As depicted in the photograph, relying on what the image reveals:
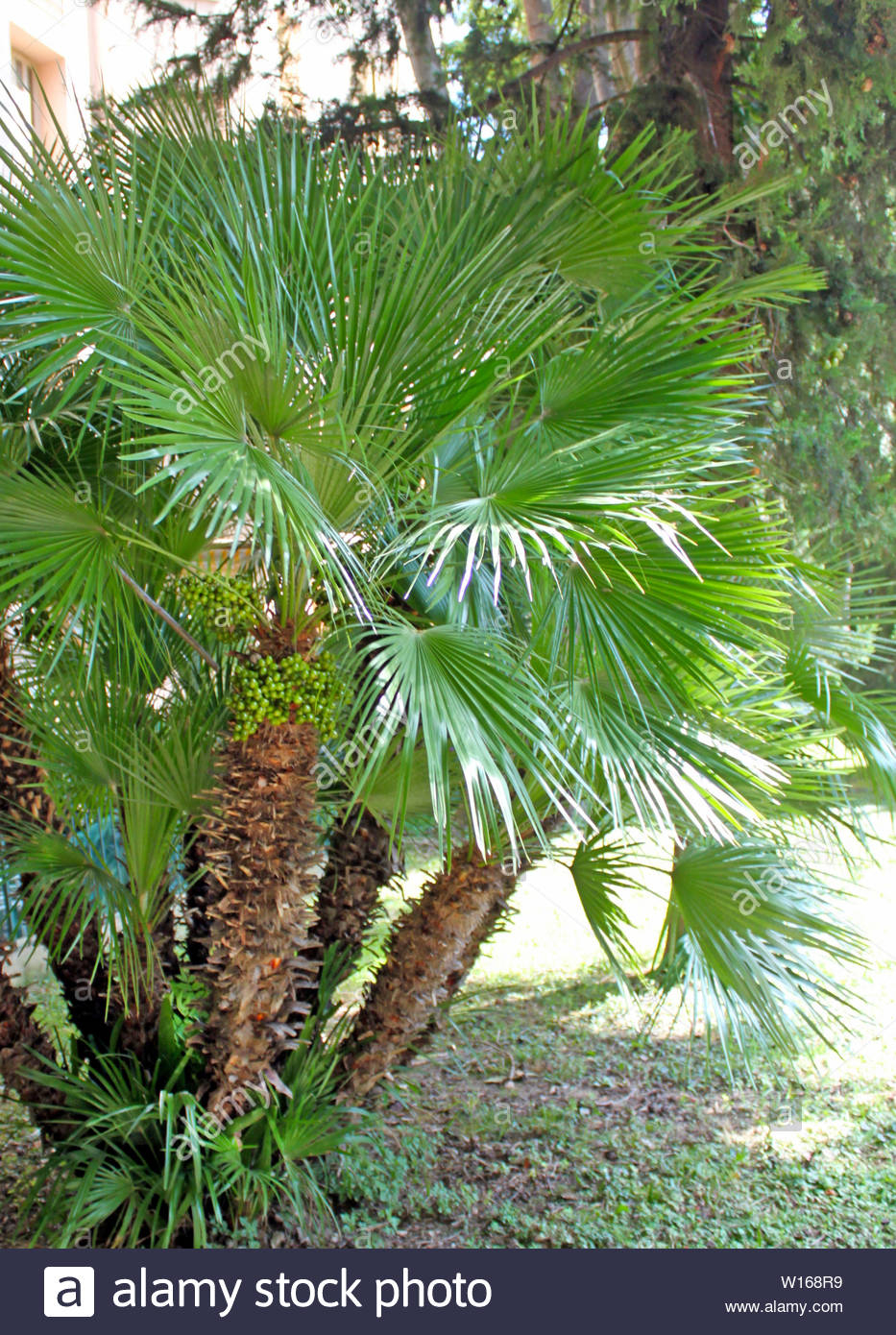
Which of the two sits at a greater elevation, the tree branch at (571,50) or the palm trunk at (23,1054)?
the tree branch at (571,50)

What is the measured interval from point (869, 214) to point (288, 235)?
11.7ft

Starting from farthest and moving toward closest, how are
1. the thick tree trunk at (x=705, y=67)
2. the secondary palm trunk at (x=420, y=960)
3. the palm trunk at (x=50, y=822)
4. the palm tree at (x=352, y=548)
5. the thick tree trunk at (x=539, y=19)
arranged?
the thick tree trunk at (x=539, y=19)
the thick tree trunk at (x=705, y=67)
the secondary palm trunk at (x=420, y=960)
the palm trunk at (x=50, y=822)
the palm tree at (x=352, y=548)

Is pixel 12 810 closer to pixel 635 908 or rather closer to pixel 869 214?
pixel 869 214

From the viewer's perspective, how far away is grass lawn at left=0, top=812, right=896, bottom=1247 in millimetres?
3447

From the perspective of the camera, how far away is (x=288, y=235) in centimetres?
270

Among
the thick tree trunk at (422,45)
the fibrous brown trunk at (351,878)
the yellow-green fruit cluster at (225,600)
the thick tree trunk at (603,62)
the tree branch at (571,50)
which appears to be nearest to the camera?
the yellow-green fruit cluster at (225,600)

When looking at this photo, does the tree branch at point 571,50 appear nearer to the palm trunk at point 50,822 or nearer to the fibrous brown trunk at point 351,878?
the fibrous brown trunk at point 351,878

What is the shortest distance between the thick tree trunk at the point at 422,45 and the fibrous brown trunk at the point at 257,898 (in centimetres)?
432

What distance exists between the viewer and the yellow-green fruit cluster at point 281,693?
8.96ft

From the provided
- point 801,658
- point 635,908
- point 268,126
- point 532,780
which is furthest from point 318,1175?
point 635,908

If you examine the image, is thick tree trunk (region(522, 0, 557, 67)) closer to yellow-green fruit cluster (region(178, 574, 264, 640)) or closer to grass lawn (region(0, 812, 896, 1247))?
yellow-green fruit cluster (region(178, 574, 264, 640))

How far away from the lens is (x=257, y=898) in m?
2.93

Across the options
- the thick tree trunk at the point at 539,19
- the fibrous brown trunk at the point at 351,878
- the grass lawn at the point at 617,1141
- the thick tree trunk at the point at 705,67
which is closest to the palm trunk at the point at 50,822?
the fibrous brown trunk at the point at 351,878

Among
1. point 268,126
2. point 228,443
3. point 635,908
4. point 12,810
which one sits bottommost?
point 635,908
